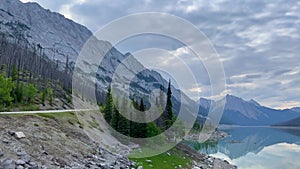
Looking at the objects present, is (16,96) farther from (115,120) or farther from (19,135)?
(19,135)

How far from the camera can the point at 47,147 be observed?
3219 centimetres

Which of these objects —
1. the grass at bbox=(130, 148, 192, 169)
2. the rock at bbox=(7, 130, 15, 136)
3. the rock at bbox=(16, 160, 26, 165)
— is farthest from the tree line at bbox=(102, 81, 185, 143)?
the rock at bbox=(16, 160, 26, 165)

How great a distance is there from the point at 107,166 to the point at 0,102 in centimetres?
3049

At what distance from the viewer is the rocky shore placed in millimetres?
27250

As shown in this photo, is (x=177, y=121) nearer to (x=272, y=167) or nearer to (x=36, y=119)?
(x=272, y=167)

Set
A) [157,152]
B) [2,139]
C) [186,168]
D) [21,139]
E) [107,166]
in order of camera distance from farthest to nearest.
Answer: [157,152], [186,168], [107,166], [21,139], [2,139]

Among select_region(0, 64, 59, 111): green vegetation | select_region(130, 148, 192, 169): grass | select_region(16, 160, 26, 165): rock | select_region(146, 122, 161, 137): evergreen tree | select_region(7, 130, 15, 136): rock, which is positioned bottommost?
select_region(130, 148, 192, 169): grass

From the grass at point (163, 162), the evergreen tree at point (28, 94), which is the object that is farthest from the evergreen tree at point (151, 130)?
the evergreen tree at point (28, 94)

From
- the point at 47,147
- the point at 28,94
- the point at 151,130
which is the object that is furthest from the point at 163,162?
the point at 28,94

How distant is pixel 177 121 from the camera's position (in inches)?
2913

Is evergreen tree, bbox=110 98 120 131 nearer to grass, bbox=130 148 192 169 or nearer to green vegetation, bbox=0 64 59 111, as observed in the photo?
grass, bbox=130 148 192 169

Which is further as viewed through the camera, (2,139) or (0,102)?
(0,102)

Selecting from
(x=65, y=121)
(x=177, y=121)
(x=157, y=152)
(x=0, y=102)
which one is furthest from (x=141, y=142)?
(x=0, y=102)

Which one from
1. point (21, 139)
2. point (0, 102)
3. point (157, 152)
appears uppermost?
point (0, 102)
